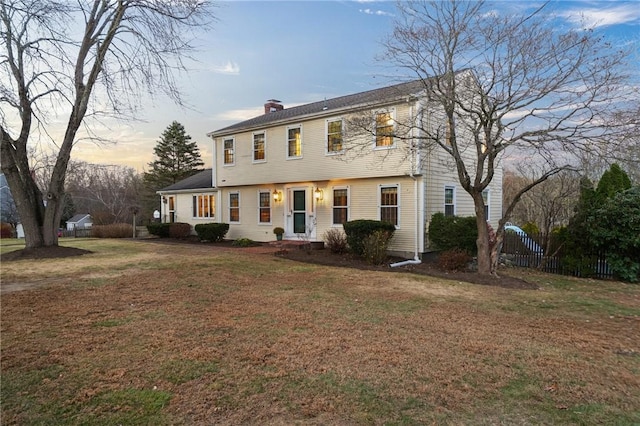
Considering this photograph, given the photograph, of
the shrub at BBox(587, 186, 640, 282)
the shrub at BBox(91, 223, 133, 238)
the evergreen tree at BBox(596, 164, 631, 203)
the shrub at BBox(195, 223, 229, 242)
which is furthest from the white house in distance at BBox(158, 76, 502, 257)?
the shrub at BBox(91, 223, 133, 238)

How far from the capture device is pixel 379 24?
33.3ft

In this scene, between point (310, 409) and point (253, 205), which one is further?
point (253, 205)

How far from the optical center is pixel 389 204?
12930 mm

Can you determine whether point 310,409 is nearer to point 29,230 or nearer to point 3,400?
point 3,400

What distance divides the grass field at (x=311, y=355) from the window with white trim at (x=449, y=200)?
622 centimetres

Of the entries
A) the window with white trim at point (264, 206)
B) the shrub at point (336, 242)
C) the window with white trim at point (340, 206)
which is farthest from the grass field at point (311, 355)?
the window with white trim at point (264, 206)

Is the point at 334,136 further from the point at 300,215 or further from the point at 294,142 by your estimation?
the point at 300,215

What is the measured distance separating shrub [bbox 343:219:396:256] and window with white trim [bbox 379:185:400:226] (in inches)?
26.8

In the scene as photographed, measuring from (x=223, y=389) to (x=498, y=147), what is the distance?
8.14 meters

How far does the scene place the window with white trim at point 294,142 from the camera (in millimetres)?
15086

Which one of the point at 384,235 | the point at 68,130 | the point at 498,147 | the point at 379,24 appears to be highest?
the point at 379,24

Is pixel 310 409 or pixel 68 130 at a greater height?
pixel 68 130

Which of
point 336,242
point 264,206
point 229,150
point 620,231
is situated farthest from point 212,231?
point 620,231

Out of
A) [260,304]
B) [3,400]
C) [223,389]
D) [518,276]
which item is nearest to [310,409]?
[223,389]
